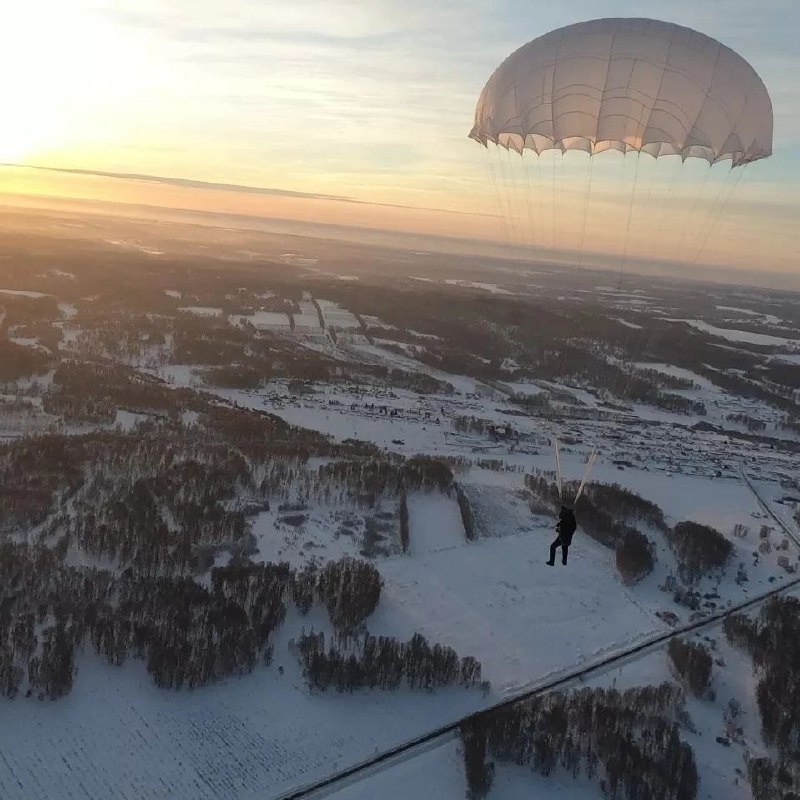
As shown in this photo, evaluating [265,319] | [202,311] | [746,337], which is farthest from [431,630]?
[746,337]

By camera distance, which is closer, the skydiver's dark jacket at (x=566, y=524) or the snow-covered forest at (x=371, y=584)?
the skydiver's dark jacket at (x=566, y=524)

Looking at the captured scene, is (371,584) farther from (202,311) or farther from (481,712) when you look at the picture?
(202,311)

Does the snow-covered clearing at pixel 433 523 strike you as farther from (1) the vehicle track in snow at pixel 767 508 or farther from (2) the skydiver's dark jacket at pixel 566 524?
(1) the vehicle track in snow at pixel 767 508

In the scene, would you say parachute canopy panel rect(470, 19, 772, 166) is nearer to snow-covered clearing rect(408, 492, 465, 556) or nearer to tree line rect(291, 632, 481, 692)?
tree line rect(291, 632, 481, 692)

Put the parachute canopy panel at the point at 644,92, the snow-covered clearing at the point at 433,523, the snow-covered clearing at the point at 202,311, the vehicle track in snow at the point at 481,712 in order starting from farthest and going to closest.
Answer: the snow-covered clearing at the point at 202,311 < the snow-covered clearing at the point at 433,523 < the parachute canopy panel at the point at 644,92 < the vehicle track in snow at the point at 481,712

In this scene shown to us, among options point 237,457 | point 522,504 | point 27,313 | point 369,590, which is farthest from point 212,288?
point 369,590

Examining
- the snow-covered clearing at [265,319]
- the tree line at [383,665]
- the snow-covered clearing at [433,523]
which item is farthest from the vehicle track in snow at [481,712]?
the snow-covered clearing at [265,319]
